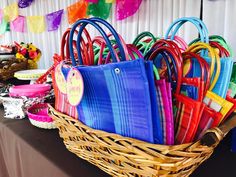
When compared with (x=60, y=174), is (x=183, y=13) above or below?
above

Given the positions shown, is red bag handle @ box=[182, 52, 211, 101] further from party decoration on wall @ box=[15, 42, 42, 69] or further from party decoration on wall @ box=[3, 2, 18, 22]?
party decoration on wall @ box=[3, 2, 18, 22]

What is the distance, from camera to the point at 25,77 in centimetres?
110

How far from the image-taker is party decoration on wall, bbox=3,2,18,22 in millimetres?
3216

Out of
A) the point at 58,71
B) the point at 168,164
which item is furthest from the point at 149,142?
the point at 58,71

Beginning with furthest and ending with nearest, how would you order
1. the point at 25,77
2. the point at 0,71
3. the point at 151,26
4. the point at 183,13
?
1. the point at 151,26
2. the point at 183,13
3. the point at 0,71
4. the point at 25,77

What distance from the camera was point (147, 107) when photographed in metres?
0.36

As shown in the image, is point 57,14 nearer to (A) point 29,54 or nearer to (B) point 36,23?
(B) point 36,23

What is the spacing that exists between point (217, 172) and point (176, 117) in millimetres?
169

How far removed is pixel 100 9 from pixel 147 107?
183cm

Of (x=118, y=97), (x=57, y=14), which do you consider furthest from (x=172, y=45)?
(x=57, y=14)

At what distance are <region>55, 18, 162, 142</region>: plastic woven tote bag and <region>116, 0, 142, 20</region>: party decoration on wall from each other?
140 centimetres

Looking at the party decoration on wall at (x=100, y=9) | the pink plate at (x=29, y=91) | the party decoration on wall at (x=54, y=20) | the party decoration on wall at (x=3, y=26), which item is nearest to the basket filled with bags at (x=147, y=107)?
the pink plate at (x=29, y=91)

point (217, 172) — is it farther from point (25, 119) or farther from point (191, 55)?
point (25, 119)

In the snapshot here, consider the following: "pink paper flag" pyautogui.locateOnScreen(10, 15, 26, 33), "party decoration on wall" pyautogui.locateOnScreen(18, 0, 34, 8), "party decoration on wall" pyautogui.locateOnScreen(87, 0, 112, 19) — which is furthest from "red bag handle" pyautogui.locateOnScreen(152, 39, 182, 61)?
"pink paper flag" pyautogui.locateOnScreen(10, 15, 26, 33)
